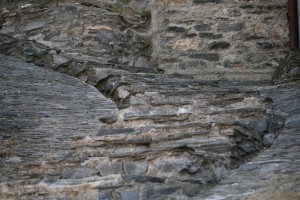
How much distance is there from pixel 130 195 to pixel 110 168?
0.95 feet

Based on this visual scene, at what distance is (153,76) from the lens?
6422 millimetres

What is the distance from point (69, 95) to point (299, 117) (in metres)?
2.47

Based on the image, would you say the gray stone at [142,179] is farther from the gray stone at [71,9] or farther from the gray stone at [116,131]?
the gray stone at [71,9]

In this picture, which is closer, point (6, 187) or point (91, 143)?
point (6, 187)

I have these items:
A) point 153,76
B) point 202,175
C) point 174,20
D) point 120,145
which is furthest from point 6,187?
point 174,20

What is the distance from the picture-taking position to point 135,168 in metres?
3.18

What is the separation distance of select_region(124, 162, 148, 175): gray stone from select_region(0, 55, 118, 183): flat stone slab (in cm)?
38

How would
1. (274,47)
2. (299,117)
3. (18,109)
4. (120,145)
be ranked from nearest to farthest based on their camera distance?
1. (120,145)
2. (299,117)
3. (18,109)
4. (274,47)

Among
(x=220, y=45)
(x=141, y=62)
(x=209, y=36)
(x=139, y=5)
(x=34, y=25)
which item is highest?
(x=139, y=5)

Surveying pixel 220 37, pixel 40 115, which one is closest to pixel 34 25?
pixel 220 37

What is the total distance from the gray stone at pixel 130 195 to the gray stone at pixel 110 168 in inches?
8.0

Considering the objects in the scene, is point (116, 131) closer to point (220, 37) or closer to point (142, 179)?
point (142, 179)

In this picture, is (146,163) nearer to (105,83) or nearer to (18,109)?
(18,109)

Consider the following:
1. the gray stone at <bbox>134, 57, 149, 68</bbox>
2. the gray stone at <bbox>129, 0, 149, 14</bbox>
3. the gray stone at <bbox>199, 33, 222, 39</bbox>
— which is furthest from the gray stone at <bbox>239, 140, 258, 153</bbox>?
the gray stone at <bbox>129, 0, 149, 14</bbox>
